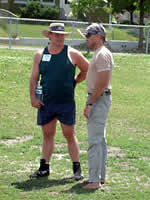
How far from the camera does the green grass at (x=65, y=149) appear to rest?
5.24 metres

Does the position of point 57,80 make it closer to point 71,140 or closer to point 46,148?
point 71,140

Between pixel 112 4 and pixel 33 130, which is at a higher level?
pixel 112 4

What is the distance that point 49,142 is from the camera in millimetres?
5781

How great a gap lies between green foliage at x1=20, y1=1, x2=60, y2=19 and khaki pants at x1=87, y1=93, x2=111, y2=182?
30799mm

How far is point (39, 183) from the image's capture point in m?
5.49

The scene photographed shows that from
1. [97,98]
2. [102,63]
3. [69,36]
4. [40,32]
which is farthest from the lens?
[40,32]

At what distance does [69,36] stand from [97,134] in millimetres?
15869

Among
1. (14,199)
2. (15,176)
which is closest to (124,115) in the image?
(15,176)

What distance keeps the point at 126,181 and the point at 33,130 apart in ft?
8.95

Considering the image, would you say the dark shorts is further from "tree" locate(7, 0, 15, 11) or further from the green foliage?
"tree" locate(7, 0, 15, 11)

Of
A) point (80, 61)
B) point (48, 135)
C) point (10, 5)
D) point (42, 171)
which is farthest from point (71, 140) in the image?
point (10, 5)

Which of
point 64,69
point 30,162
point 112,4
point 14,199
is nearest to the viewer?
point 14,199

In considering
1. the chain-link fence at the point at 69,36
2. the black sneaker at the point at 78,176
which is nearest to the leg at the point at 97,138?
the black sneaker at the point at 78,176

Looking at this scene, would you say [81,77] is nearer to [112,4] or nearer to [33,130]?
[33,130]
